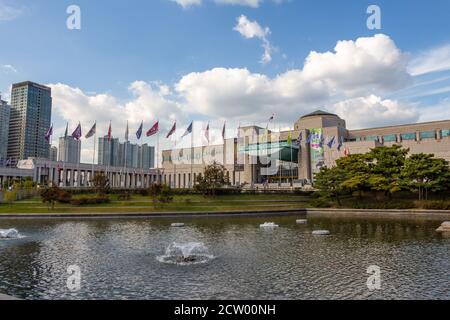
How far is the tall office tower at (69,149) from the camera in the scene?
13638 cm

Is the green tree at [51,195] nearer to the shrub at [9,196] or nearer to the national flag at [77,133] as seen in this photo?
the shrub at [9,196]

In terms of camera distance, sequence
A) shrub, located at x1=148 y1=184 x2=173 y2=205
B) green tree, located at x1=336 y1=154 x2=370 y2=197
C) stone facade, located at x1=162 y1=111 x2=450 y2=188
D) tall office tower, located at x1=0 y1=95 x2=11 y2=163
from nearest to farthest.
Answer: shrub, located at x1=148 y1=184 x2=173 y2=205, green tree, located at x1=336 y1=154 x2=370 y2=197, stone facade, located at x1=162 y1=111 x2=450 y2=188, tall office tower, located at x1=0 y1=95 x2=11 y2=163

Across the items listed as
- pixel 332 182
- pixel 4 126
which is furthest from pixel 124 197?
pixel 4 126

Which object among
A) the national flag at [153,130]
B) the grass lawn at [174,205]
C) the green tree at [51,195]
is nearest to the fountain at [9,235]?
the grass lawn at [174,205]

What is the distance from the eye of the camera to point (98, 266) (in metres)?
19.6

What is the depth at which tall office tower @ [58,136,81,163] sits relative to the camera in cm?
13638

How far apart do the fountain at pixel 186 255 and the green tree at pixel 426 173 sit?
53584mm

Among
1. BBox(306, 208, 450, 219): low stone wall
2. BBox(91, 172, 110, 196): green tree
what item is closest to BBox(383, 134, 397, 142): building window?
BBox(306, 208, 450, 219): low stone wall

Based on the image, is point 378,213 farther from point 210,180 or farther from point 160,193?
point 160,193

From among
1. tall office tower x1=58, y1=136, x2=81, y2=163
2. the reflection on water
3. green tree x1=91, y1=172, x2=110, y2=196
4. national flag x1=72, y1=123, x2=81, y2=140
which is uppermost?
tall office tower x1=58, y1=136, x2=81, y2=163

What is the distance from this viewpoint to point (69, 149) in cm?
13938

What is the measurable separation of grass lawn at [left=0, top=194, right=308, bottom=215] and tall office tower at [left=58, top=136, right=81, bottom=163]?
8028 centimetres

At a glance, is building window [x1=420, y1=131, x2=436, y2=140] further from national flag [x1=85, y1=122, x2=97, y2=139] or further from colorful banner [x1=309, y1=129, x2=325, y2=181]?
national flag [x1=85, y1=122, x2=97, y2=139]
